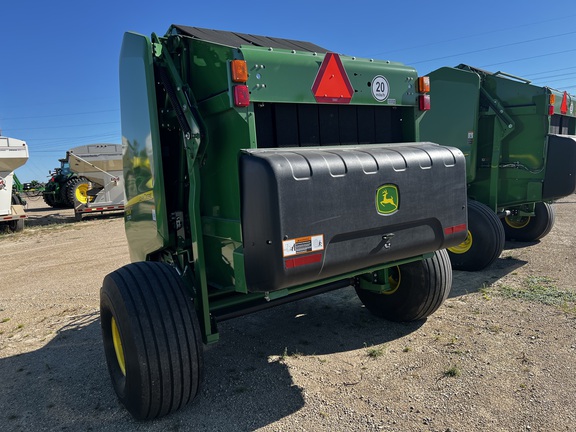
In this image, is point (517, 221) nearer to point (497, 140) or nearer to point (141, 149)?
point (497, 140)

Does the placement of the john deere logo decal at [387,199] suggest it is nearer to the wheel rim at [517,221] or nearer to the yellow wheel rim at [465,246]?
the yellow wheel rim at [465,246]

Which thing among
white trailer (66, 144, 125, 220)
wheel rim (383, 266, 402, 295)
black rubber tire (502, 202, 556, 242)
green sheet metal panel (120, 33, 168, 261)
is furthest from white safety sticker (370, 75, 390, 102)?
white trailer (66, 144, 125, 220)

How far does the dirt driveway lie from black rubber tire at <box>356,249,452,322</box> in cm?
15

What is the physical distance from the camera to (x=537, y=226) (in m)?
7.47

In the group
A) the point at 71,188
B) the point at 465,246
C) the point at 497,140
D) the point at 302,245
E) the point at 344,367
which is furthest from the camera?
the point at 71,188

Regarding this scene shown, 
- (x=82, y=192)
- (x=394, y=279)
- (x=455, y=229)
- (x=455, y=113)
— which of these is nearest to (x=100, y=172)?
(x=82, y=192)

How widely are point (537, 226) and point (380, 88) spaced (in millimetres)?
5742

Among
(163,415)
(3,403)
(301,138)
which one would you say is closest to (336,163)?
(301,138)

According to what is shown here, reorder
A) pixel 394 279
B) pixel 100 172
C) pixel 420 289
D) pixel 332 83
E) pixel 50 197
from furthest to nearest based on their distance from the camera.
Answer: pixel 50 197 → pixel 100 172 → pixel 394 279 → pixel 420 289 → pixel 332 83

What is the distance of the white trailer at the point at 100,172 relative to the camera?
47.9ft

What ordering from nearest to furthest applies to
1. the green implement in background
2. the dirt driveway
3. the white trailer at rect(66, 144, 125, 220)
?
1. the dirt driveway
2. the green implement in background
3. the white trailer at rect(66, 144, 125, 220)

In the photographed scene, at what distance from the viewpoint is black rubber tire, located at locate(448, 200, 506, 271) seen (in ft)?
18.8

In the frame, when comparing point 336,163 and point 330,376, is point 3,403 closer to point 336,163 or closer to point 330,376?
point 330,376

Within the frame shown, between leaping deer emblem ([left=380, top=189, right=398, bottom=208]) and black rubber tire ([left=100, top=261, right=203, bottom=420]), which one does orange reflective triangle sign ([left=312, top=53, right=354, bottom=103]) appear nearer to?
leaping deer emblem ([left=380, top=189, right=398, bottom=208])
